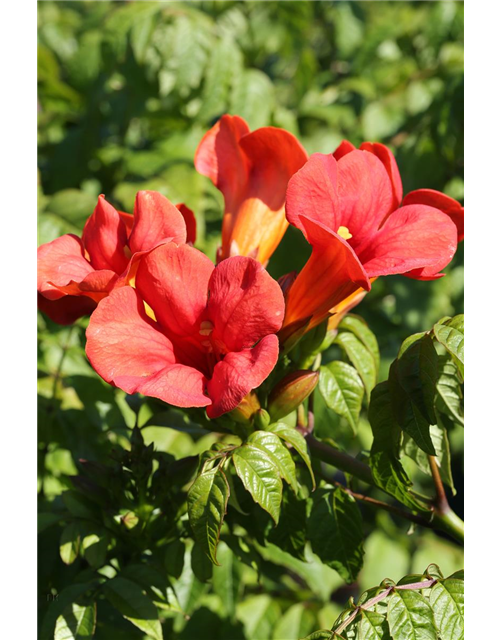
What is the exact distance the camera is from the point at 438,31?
298cm

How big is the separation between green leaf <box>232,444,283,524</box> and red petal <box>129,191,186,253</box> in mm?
416

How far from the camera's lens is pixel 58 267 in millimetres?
1314

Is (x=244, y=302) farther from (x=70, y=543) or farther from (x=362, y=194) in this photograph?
(x=70, y=543)

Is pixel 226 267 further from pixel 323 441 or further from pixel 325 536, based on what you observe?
pixel 325 536

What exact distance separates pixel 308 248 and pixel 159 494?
1.41 metres

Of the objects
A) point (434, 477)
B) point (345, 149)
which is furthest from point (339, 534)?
point (345, 149)

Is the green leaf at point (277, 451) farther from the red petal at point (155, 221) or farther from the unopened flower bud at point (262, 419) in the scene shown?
the red petal at point (155, 221)

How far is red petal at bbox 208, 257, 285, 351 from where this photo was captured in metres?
1.14

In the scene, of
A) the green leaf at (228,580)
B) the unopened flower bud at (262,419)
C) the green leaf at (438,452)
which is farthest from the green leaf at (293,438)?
the green leaf at (228,580)

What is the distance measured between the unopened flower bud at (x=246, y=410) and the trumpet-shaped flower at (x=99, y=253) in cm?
30

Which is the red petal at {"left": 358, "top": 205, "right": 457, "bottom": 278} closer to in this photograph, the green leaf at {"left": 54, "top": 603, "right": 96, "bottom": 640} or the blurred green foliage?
the blurred green foliage

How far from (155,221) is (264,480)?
0.50 metres

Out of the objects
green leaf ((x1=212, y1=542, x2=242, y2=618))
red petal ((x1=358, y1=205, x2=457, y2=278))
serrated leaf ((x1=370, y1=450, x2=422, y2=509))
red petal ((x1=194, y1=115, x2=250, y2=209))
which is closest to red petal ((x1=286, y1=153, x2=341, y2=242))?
red petal ((x1=358, y1=205, x2=457, y2=278))
